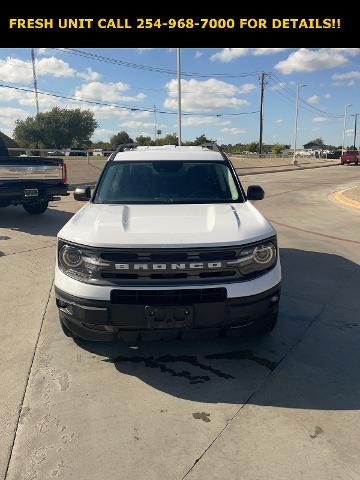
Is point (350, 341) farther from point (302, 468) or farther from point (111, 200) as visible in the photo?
point (111, 200)

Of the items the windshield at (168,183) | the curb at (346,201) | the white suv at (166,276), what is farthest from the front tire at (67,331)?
the curb at (346,201)

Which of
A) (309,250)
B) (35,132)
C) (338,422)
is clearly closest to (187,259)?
(338,422)

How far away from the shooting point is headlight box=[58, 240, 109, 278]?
9.99 feet

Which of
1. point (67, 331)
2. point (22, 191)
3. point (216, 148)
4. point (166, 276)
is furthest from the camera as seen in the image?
point (22, 191)

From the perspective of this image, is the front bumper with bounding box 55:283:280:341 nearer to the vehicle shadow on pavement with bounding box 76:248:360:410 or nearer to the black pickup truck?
the vehicle shadow on pavement with bounding box 76:248:360:410

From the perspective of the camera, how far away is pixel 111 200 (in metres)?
4.21

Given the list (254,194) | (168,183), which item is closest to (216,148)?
(254,194)

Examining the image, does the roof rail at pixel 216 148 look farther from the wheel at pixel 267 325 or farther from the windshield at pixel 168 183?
the wheel at pixel 267 325

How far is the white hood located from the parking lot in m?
1.10

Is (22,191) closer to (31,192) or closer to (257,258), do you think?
(31,192)

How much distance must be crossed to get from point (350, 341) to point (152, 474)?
2371 millimetres

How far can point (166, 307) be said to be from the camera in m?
2.88

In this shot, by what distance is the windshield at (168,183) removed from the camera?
4.26m

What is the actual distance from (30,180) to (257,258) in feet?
24.4
